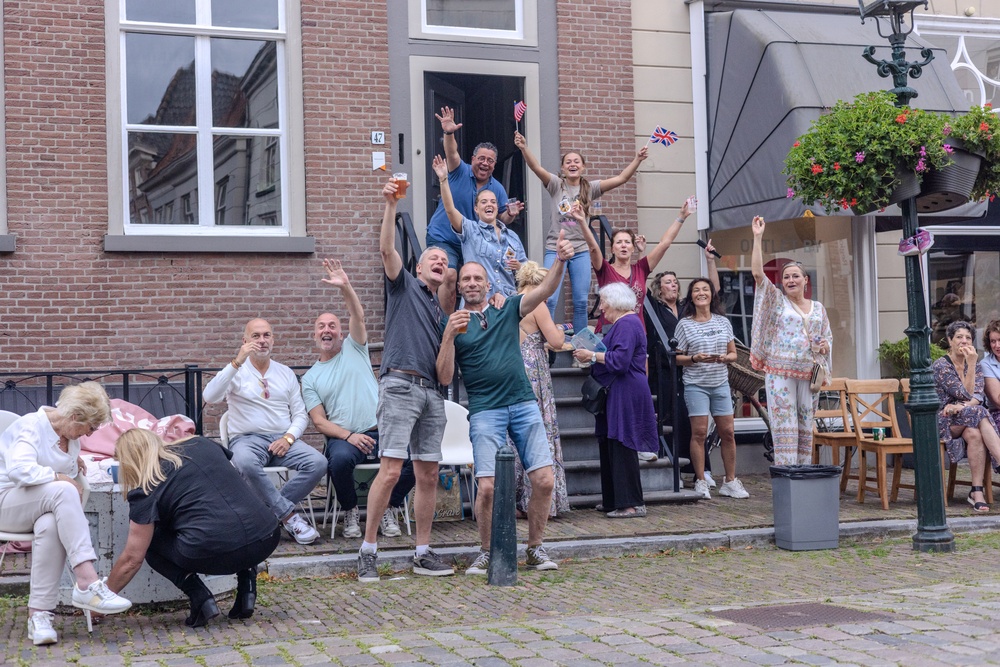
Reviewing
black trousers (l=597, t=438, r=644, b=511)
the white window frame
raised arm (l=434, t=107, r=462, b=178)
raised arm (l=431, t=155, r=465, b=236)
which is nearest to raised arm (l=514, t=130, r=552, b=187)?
raised arm (l=434, t=107, r=462, b=178)

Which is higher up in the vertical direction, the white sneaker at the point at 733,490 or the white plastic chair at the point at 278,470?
the white plastic chair at the point at 278,470

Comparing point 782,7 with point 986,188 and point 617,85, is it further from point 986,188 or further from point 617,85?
point 986,188

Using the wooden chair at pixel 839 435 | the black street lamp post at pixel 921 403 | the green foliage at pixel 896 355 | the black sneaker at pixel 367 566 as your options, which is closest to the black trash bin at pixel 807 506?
the black street lamp post at pixel 921 403

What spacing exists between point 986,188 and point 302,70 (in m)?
5.95

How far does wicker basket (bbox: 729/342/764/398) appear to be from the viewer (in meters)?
11.0

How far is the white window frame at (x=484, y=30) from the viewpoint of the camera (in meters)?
11.2

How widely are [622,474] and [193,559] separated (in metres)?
3.98

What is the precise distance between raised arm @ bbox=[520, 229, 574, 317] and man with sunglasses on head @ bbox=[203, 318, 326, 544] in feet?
5.96

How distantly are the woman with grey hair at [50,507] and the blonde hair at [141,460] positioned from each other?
0.83 feet

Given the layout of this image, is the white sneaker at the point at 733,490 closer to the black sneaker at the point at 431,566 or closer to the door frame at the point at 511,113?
the door frame at the point at 511,113

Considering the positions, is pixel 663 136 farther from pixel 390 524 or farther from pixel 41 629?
pixel 41 629

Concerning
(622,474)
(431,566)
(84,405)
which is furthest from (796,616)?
(84,405)

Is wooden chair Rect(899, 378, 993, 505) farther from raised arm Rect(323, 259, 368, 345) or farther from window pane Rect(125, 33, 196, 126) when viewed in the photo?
window pane Rect(125, 33, 196, 126)

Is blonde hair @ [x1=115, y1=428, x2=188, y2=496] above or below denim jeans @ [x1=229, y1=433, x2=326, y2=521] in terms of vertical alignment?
above
